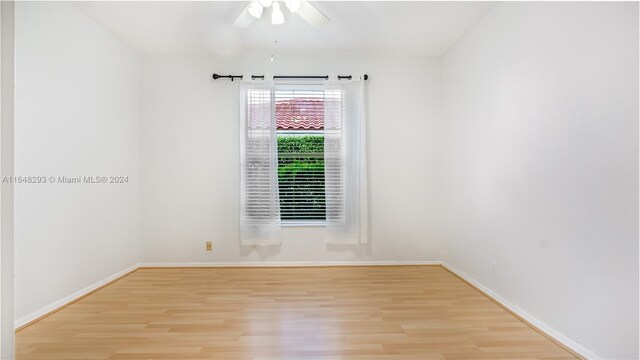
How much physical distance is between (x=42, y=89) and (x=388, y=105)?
3.41m

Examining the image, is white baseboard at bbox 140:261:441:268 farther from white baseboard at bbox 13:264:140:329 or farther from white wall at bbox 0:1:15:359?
white wall at bbox 0:1:15:359

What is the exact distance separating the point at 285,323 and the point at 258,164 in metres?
1.96

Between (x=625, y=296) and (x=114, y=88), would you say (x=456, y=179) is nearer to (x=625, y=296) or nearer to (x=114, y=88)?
(x=625, y=296)

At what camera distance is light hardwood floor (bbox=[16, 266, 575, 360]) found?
185 centimetres

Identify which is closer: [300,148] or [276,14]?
[276,14]

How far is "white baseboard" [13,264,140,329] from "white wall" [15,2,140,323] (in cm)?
3

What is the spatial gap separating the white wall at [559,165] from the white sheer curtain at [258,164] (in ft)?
7.34

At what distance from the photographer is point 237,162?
370 cm

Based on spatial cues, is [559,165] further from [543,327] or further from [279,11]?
[279,11]

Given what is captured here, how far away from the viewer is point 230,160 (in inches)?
146

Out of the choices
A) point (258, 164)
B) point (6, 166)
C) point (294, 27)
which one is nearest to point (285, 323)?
point (6, 166)

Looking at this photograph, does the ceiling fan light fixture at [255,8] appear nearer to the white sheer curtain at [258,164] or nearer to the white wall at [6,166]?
the white sheer curtain at [258,164]

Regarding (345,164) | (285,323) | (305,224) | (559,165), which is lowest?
(285,323)

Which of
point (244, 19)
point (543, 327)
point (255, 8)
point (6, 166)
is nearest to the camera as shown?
point (6, 166)
